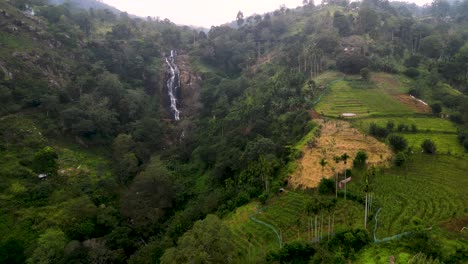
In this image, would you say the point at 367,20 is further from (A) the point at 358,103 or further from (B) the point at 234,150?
(B) the point at 234,150

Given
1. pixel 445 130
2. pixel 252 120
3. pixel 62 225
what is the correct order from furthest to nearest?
pixel 252 120
pixel 445 130
pixel 62 225

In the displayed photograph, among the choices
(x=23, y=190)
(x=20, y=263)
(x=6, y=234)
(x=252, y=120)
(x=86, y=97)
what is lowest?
(x=20, y=263)

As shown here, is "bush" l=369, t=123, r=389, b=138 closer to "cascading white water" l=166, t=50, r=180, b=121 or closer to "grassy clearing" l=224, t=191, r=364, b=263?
"grassy clearing" l=224, t=191, r=364, b=263

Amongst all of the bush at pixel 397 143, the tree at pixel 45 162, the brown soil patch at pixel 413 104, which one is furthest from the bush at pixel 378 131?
the tree at pixel 45 162

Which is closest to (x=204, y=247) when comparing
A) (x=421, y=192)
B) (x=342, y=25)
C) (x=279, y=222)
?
(x=279, y=222)

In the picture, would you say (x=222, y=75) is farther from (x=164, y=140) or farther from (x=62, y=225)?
(x=62, y=225)

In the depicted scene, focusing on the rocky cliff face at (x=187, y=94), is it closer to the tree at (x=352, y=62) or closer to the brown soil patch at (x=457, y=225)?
the tree at (x=352, y=62)

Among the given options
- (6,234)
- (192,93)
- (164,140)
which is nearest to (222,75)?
(192,93)
